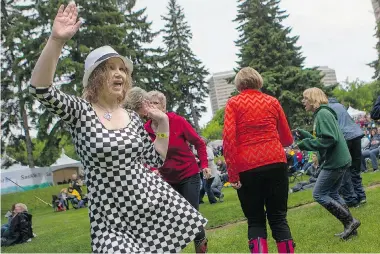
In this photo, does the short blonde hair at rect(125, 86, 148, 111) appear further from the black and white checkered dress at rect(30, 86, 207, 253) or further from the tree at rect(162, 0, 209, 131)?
the tree at rect(162, 0, 209, 131)

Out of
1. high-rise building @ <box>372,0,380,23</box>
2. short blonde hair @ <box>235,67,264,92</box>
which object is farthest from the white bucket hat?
high-rise building @ <box>372,0,380,23</box>

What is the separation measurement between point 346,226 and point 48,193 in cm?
2375

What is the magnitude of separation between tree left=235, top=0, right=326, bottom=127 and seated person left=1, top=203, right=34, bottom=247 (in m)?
27.6

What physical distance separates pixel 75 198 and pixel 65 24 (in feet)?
65.8

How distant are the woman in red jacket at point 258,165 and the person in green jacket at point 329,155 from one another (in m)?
1.01

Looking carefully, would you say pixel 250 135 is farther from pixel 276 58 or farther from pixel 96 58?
pixel 276 58

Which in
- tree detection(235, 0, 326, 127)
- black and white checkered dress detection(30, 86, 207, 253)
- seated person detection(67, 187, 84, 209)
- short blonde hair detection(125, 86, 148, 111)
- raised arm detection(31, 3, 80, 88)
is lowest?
seated person detection(67, 187, 84, 209)

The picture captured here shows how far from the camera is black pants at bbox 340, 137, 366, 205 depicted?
733 cm

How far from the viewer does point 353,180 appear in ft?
25.2

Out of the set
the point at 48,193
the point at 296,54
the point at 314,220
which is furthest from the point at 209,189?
the point at 296,54

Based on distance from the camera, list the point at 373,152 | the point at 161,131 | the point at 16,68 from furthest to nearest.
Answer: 1. the point at 16,68
2. the point at 373,152
3. the point at 161,131

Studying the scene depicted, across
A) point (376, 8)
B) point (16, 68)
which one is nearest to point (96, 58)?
point (16, 68)

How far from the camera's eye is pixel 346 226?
540 cm

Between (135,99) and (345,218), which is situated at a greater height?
(135,99)
